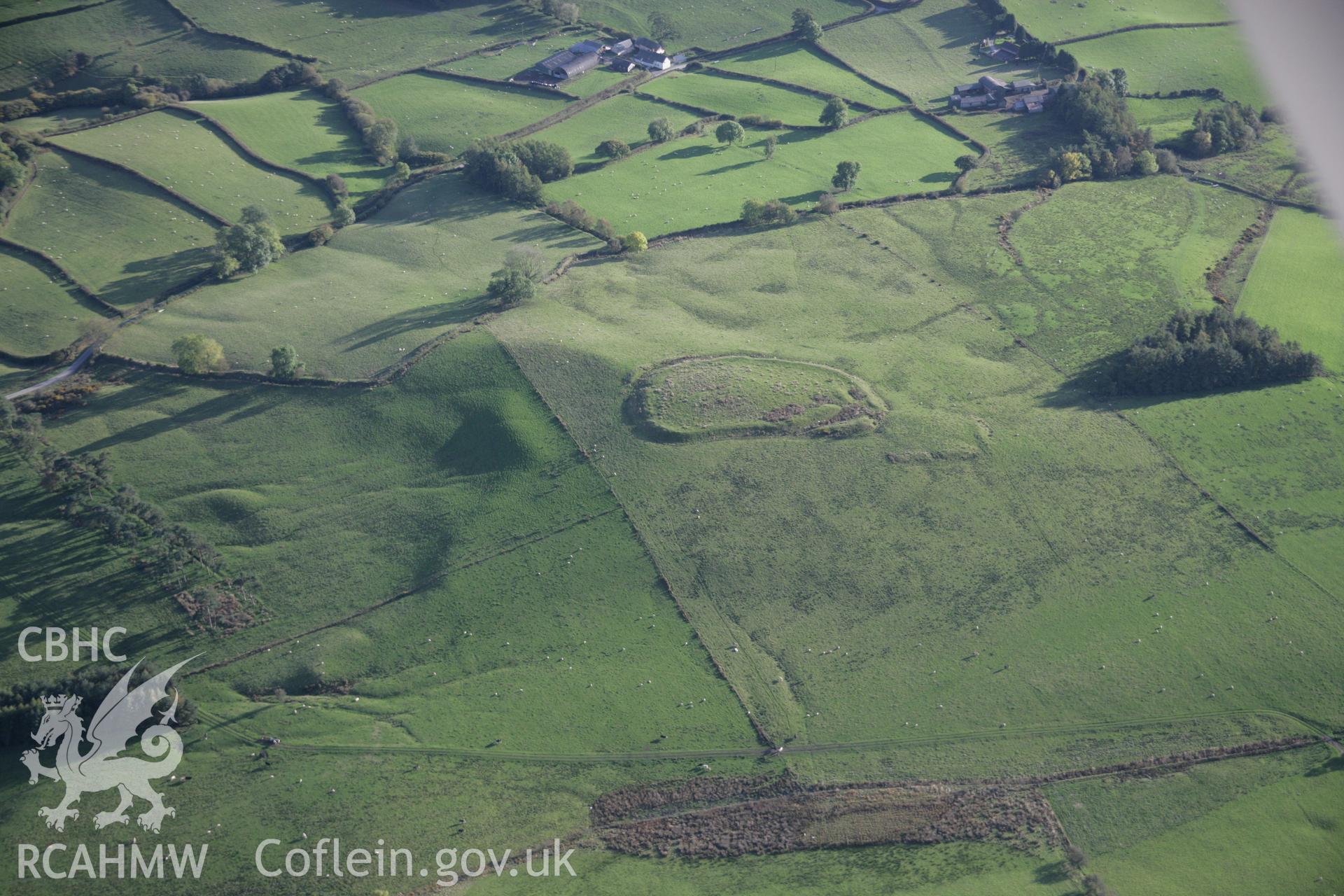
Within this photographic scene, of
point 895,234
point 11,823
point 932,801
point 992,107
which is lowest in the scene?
point 11,823

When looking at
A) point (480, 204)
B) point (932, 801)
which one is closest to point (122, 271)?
point (480, 204)

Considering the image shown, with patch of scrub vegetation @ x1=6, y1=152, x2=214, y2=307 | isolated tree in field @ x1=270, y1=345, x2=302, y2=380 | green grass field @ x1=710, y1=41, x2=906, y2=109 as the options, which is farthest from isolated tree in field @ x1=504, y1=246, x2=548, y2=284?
green grass field @ x1=710, y1=41, x2=906, y2=109

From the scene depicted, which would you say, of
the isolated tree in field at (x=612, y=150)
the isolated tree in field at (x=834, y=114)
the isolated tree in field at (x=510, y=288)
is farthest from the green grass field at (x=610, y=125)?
the isolated tree in field at (x=510, y=288)

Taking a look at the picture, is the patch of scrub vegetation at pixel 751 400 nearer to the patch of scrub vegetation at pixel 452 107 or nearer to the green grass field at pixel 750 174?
the green grass field at pixel 750 174

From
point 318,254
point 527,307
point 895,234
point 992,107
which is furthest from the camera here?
point 992,107

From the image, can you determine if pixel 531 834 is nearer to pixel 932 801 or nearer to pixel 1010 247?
pixel 932 801

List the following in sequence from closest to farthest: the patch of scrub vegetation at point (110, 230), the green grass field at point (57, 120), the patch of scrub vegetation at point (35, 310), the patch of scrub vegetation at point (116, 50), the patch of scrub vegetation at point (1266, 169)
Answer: the patch of scrub vegetation at point (35, 310)
the patch of scrub vegetation at point (110, 230)
the green grass field at point (57, 120)
the patch of scrub vegetation at point (1266, 169)
the patch of scrub vegetation at point (116, 50)

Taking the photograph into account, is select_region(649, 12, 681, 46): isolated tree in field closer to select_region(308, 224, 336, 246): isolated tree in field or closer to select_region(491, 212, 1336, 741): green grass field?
select_region(308, 224, 336, 246): isolated tree in field
